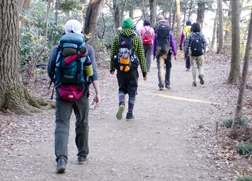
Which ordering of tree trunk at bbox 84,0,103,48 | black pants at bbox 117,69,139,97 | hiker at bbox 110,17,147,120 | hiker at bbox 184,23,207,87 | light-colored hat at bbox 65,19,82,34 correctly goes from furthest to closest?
1. tree trunk at bbox 84,0,103,48
2. hiker at bbox 184,23,207,87
3. black pants at bbox 117,69,139,97
4. hiker at bbox 110,17,147,120
5. light-colored hat at bbox 65,19,82,34

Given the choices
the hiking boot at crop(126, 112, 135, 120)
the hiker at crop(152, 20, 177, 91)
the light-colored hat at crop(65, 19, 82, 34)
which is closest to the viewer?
the light-colored hat at crop(65, 19, 82, 34)

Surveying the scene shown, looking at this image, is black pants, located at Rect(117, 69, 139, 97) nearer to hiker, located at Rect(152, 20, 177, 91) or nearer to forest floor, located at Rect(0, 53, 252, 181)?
forest floor, located at Rect(0, 53, 252, 181)

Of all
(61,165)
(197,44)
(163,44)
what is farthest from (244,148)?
(197,44)

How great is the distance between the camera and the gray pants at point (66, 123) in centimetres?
396

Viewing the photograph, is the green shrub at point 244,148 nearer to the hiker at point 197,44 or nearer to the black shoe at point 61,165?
the black shoe at point 61,165

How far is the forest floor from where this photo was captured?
429cm

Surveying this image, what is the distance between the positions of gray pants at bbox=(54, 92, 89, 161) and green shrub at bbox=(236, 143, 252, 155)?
8.55 feet

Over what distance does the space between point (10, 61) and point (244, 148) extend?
17.5ft

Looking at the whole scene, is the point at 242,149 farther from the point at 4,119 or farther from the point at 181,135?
the point at 4,119

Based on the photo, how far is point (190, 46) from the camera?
1076 cm

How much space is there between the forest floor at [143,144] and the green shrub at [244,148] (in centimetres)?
10

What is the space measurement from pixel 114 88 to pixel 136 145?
243 inches

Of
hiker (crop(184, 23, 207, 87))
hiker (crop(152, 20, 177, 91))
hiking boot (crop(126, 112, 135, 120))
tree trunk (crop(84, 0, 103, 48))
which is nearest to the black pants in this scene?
hiking boot (crop(126, 112, 135, 120))

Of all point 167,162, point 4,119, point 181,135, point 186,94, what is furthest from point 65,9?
point 167,162
